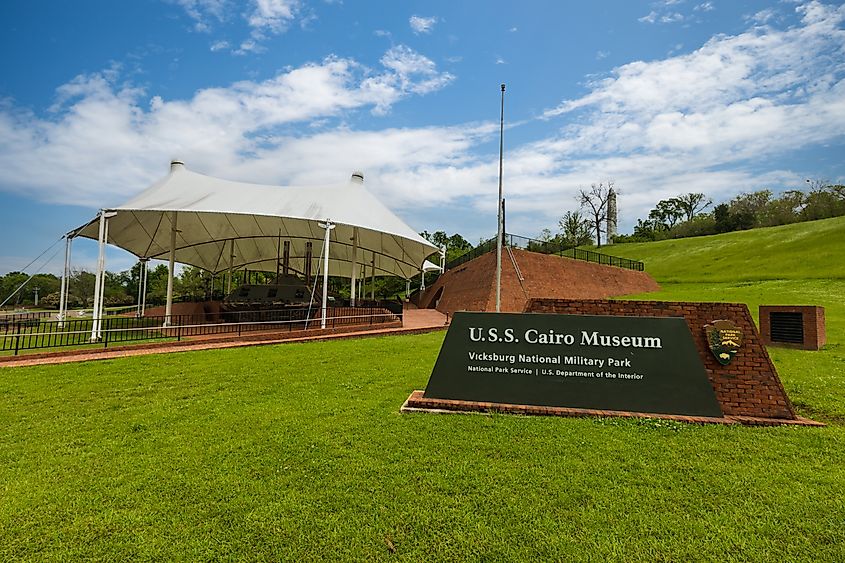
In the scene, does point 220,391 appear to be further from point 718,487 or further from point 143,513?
point 718,487

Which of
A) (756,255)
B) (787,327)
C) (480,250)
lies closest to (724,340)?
(787,327)

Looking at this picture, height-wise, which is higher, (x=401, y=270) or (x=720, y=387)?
(x=401, y=270)

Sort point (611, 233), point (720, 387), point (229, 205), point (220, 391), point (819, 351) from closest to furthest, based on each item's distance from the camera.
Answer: point (720, 387)
point (220, 391)
point (819, 351)
point (229, 205)
point (611, 233)

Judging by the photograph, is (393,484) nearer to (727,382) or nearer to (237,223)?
(727,382)

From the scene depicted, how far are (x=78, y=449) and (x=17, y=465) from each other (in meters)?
0.46

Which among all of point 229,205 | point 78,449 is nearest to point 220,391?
point 78,449

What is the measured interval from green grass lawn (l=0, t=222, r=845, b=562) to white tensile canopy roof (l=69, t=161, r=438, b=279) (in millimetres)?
10569

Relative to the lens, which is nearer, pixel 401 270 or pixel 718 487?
pixel 718 487

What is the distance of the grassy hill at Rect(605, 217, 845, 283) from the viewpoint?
1309 inches

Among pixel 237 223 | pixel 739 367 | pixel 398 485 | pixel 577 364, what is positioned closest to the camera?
pixel 398 485

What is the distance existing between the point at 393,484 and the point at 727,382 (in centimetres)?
432

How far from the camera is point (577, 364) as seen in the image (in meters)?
5.58

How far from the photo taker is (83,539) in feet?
9.75

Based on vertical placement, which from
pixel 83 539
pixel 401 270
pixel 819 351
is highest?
pixel 401 270
